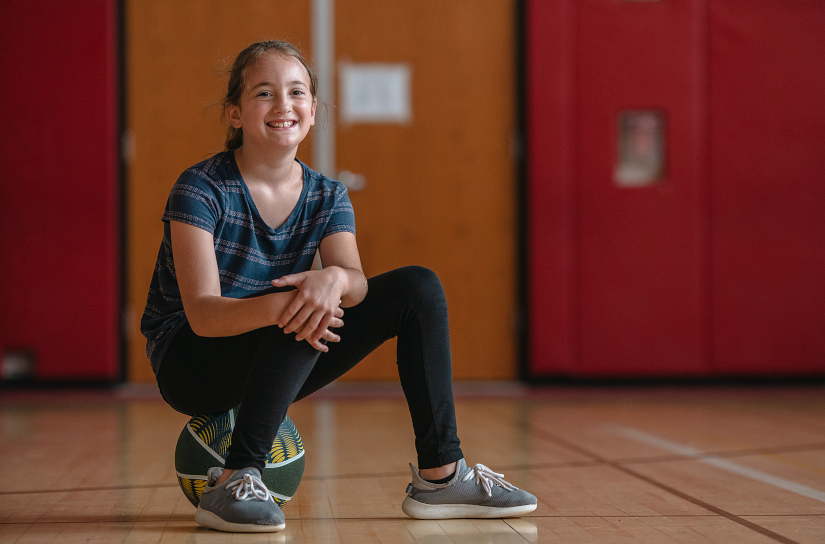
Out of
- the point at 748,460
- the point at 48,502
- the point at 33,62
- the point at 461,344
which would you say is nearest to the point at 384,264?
the point at 461,344

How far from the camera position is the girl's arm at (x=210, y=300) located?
136 centimetres

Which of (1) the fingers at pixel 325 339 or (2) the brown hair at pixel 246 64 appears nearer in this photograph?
(1) the fingers at pixel 325 339

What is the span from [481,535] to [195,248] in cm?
72

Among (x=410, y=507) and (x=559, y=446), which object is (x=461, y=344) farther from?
(x=410, y=507)

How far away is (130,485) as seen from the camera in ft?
6.22

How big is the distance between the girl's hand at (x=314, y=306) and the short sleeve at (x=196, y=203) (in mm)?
204

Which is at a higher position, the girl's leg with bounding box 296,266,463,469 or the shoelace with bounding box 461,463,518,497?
the girl's leg with bounding box 296,266,463,469

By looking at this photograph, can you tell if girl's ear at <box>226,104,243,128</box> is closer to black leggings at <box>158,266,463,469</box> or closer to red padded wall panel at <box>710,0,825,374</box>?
black leggings at <box>158,266,463,469</box>

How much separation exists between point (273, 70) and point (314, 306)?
1.68 ft

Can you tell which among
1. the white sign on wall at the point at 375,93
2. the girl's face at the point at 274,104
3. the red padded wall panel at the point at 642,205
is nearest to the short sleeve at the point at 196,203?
the girl's face at the point at 274,104

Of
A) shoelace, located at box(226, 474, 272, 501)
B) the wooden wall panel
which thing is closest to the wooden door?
the wooden wall panel

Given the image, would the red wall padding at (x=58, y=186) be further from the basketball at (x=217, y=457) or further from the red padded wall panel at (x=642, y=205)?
the basketball at (x=217, y=457)

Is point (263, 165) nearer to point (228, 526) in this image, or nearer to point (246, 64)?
point (246, 64)

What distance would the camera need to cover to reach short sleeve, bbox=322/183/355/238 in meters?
1.61
